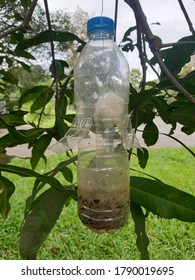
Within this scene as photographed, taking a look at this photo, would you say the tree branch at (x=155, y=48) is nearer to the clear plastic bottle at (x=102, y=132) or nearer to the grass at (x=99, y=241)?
the clear plastic bottle at (x=102, y=132)

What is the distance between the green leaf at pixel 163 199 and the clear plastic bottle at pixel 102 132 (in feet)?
0.12

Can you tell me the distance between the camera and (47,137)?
88 centimetres

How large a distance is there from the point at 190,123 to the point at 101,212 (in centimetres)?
36

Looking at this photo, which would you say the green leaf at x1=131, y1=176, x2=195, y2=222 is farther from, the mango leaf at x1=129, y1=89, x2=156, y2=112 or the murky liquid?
the mango leaf at x1=129, y1=89, x2=156, y2=112

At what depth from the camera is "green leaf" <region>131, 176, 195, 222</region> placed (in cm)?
55

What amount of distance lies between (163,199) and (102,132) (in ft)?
0.51

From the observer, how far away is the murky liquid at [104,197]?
517 mm

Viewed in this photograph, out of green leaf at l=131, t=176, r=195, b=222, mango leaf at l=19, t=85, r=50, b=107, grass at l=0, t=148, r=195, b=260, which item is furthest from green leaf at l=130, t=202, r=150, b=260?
grass at l=0, t=148, r=195, b=260

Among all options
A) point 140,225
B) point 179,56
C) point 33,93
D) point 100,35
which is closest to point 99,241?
point 33,93

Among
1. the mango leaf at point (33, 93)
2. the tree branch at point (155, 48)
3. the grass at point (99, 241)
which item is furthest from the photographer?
the grass at point (99, 241)

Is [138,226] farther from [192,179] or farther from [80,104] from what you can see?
[192,179]

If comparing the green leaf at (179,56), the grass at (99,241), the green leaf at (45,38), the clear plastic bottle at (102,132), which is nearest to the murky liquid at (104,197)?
the clear plastic bottle at (102,132)

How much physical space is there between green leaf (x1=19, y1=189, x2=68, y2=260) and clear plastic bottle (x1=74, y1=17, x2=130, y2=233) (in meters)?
0.06
